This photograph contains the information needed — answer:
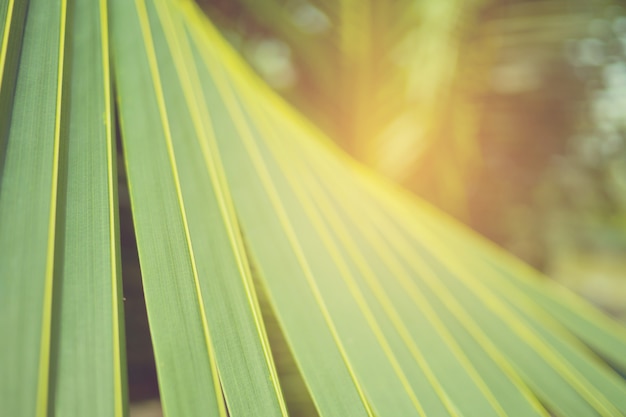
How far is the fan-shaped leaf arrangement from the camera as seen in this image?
242 millimetres

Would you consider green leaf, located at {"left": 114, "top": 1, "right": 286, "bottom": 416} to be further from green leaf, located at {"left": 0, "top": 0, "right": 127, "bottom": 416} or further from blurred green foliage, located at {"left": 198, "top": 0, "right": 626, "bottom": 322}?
blurred green foliage, located at {"left": 198, "top": 0, "right": 626, "bottom": 322}

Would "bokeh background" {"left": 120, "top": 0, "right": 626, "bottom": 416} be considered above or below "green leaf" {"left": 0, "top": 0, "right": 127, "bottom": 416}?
above

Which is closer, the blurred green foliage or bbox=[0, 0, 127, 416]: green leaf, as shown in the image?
bbox=[0, 0, 127, 416]: green leaf

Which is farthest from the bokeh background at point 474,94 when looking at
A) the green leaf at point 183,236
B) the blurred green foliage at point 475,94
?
the green leaf at point 183,236

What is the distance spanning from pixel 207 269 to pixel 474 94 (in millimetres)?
1227

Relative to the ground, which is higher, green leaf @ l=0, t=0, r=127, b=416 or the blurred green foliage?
the blurred green foliage

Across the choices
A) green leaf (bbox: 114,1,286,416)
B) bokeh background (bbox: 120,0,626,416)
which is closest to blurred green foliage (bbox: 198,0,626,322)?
bokeh background (bbox: 120,0,626,416)

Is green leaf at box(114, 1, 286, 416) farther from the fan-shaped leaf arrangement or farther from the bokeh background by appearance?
the bokeh background

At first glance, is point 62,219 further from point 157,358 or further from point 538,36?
point 538,36

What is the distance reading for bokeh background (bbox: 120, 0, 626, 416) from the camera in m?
1.14

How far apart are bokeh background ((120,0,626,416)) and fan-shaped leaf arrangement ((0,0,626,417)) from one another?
2.22 ft

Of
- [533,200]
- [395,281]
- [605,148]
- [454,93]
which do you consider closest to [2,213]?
[395,281]

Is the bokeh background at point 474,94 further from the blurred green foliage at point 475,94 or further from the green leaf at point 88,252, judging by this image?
the green leaf at point 88,252

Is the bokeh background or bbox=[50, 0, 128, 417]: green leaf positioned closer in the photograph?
bbox=[50, 0, 128, 417]: green leaf
